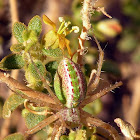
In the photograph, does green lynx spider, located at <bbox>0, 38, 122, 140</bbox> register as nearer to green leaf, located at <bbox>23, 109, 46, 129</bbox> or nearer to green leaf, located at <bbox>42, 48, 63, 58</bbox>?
green leaf, located at <bbox>23, 109, 46, 129</bbox>

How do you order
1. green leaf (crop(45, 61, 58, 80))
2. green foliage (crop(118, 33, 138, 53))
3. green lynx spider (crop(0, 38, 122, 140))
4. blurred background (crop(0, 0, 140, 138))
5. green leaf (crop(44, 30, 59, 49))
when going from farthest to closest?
green foliage (crop(118, 33, 138, 53)) → blurred background (crop(0, 0, 140, 138)) → green leaf (crop(45, 61, 58, 80)) → green leaf (crop(44, 30, 59, 49)) → green lynx spider (crop(0, 38, 122, 140))

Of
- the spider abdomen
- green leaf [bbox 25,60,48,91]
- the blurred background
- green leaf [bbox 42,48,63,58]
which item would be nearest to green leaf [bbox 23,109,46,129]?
green leaf [bbox 25,60,48,91]

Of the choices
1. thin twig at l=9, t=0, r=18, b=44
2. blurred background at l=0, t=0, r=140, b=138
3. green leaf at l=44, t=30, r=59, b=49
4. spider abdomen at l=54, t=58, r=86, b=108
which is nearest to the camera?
spider abdomen at l=54, t=58, r=86, b=108

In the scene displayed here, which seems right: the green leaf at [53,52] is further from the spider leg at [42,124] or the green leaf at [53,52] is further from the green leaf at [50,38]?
the spider leg at [42,124]

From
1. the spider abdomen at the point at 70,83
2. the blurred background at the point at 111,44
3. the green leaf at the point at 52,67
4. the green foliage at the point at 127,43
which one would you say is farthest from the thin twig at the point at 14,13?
the green foliage at the point at 127,43

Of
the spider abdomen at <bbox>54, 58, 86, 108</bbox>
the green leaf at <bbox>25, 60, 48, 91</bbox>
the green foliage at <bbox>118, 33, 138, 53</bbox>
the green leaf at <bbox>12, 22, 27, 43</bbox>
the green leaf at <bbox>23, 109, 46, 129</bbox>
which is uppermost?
the green foliage at <bbox>118, 33, 138, 53</bbox>

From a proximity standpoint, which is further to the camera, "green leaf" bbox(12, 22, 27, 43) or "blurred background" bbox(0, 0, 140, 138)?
"blurred background" bbox(0, 0, 140, 138)

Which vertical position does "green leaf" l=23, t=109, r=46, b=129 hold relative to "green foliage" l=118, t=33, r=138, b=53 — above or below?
below
